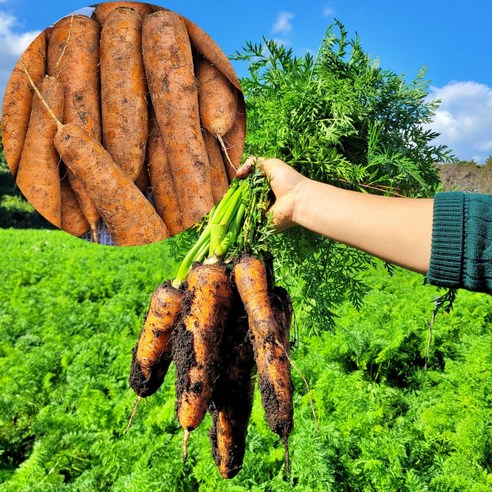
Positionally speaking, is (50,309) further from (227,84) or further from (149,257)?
(227,84)

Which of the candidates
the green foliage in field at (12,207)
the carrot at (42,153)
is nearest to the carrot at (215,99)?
the carrot at (42,153)

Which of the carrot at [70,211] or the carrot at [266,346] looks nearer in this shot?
the carrot at [266,346]

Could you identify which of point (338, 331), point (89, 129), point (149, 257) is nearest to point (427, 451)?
point (338, 331)

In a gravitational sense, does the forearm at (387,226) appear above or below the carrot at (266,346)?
above

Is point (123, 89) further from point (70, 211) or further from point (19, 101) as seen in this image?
point (70, 211)

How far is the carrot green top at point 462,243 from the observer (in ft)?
5.47

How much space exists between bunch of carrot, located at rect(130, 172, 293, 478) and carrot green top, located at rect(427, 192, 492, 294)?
0.55 m

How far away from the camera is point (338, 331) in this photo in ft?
20.5

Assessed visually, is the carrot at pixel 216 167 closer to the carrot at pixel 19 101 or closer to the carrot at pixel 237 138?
the carrot at pixel 237 138

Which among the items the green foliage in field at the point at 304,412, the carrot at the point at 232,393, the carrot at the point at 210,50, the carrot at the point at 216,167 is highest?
the carrot at the point at 210,50

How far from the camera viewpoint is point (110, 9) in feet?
8.27

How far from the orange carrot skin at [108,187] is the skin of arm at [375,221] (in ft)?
2.65

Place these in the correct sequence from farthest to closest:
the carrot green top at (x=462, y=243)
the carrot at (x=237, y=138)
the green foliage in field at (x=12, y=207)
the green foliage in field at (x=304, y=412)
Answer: the green foliage in field at (x=12, y=207)
the green foliage in field at (x=304, y=412)
the carrot at (x=237, y=138)
the carrot green top at (x=462, y=243)

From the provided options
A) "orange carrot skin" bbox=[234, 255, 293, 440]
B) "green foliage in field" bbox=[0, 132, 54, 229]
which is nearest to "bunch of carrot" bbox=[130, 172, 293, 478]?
"orange carrot skin" bbox=[234, 255, 293, 440]
